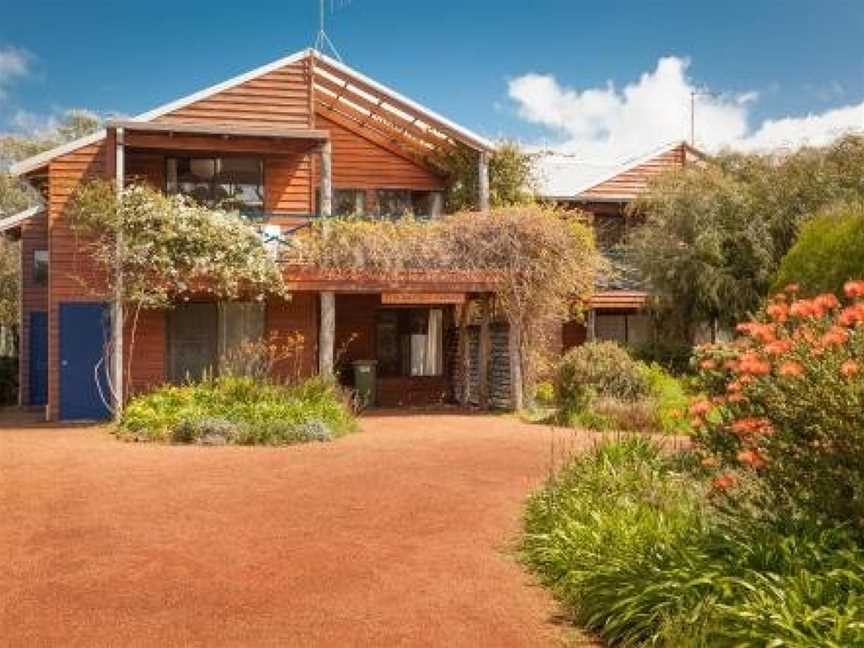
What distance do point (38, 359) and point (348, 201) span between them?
8811mm

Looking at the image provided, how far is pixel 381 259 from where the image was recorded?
1766cm

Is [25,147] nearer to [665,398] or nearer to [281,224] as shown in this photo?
[281,224]

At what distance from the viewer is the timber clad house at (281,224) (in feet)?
58.0

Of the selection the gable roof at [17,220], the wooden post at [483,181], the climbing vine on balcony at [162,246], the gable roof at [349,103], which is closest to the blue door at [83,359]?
the climbing vine on balcony at [162,246]

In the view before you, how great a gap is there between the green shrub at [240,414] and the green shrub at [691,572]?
7.13 meters

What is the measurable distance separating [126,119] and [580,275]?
9099 mm

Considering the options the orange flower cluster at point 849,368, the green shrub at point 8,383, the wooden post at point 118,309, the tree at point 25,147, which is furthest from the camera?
the tree at point 25,147

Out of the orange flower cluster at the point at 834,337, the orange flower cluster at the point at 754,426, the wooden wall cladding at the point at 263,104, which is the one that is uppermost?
the wooden wall cladding at the point at 263,104

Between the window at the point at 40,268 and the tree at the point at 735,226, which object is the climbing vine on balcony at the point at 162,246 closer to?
the window at the point at 40,268

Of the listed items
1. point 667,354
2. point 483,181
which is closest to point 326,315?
point 483,181

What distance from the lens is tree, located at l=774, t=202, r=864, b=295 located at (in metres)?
11.8

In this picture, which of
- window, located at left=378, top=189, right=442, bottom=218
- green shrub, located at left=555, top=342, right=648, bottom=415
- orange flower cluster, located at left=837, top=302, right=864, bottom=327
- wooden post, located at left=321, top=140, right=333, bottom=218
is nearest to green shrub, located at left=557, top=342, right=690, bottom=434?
green shrub, located at left=555, top=342, right=648, bottom=415

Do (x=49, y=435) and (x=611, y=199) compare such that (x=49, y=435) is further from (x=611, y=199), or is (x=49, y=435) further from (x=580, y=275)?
(x=611, y=199)

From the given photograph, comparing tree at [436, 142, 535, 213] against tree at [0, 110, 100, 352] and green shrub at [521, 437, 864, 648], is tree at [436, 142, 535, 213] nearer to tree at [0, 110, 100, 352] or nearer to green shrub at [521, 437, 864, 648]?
green shrub at [521, 437, 864, 648]
